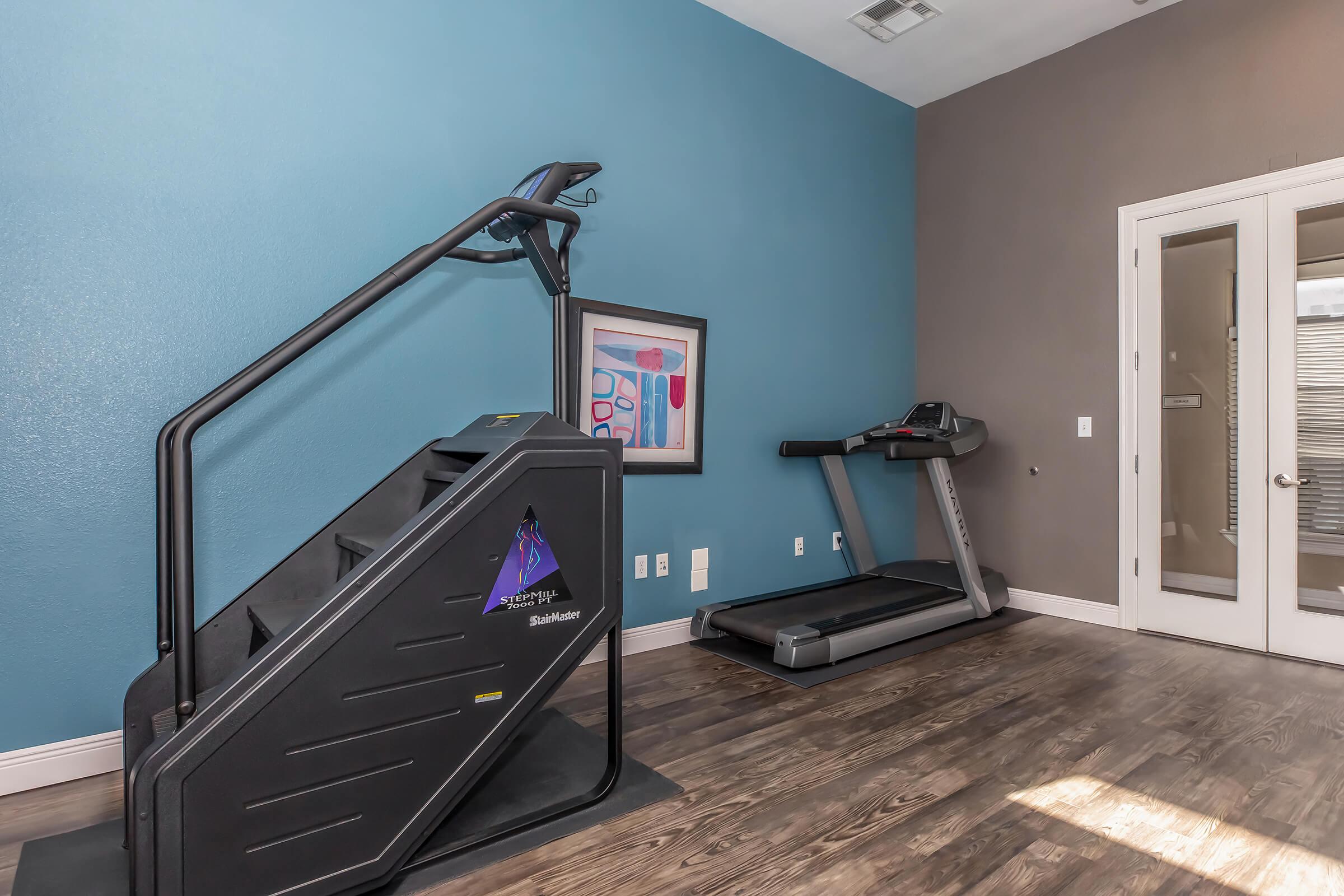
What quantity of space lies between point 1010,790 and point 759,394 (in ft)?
7.77

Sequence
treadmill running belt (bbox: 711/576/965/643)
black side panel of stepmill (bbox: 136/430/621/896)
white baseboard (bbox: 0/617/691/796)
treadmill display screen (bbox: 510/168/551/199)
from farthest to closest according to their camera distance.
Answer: treadmill running belt (bbox: 711/576/965/643) < treadmill display screen (bbox: 510/168/551/199) < white baseboard (bbox: 0/617/691/796) < black side panel of stepmill (bbox: 136/430/621/896)

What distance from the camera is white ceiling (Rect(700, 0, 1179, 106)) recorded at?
3.69 m

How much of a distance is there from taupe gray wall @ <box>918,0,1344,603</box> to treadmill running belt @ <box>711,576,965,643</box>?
34.0 inches

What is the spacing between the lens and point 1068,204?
4.13 m

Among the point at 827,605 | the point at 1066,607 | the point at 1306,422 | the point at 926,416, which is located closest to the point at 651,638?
the point at 827,605

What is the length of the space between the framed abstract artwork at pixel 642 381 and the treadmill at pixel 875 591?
2.16ft

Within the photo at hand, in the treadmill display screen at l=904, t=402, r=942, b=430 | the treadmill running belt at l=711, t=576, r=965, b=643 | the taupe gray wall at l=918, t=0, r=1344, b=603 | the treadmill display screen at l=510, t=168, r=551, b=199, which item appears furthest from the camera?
the treadmill display screen at l=904, t=402, r=942, b=430

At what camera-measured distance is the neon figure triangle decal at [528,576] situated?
177 cm

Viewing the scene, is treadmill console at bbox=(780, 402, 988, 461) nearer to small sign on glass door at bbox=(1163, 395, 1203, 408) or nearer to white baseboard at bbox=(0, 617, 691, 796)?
small sign on glass door at bbox=(1163, 395, 1203, 408)

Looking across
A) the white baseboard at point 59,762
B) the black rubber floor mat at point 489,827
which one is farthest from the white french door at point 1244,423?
the white baseboard at point 59,762

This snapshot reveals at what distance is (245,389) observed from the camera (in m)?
1.73

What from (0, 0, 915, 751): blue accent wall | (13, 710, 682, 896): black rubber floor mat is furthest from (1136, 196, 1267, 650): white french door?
(13, 710, 682, 896): black rubber floor mat

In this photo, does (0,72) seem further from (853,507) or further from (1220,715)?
(1220,715)

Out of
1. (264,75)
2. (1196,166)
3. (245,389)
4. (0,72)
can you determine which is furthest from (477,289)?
(1196,166)
